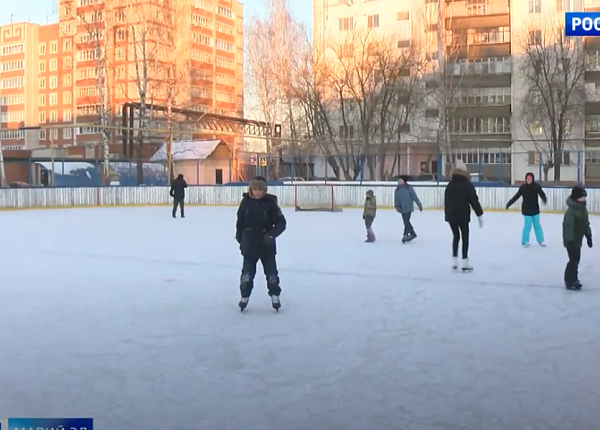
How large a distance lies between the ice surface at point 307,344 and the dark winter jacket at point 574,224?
0.60 meters

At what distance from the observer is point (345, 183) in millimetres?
26438

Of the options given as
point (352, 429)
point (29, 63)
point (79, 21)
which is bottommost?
point (352, 429)

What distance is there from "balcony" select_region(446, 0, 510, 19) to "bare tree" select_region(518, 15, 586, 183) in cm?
471

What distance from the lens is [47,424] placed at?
3393 millimetres

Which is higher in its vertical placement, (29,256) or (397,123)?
(397,123)

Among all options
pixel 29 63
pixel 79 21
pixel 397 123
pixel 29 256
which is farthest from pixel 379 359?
pixel 29 63

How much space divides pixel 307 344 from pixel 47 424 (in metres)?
2.28

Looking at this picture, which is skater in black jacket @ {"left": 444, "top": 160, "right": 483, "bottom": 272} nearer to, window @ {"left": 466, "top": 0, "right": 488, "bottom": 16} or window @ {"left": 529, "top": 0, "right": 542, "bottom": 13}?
window @ {"left": 529, "top": 0, "right": 542, "bottom": 13}

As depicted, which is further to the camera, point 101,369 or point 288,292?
point 288,292

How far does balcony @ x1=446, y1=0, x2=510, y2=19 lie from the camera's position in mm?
49625

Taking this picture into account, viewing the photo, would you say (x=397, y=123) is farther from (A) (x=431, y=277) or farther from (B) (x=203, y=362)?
(B) (x=203, y=362)

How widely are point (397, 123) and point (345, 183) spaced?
Answer: 16.1 m

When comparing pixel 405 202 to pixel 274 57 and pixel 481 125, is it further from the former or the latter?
pixel 481 125

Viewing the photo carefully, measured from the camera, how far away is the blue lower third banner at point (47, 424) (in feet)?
10.9
